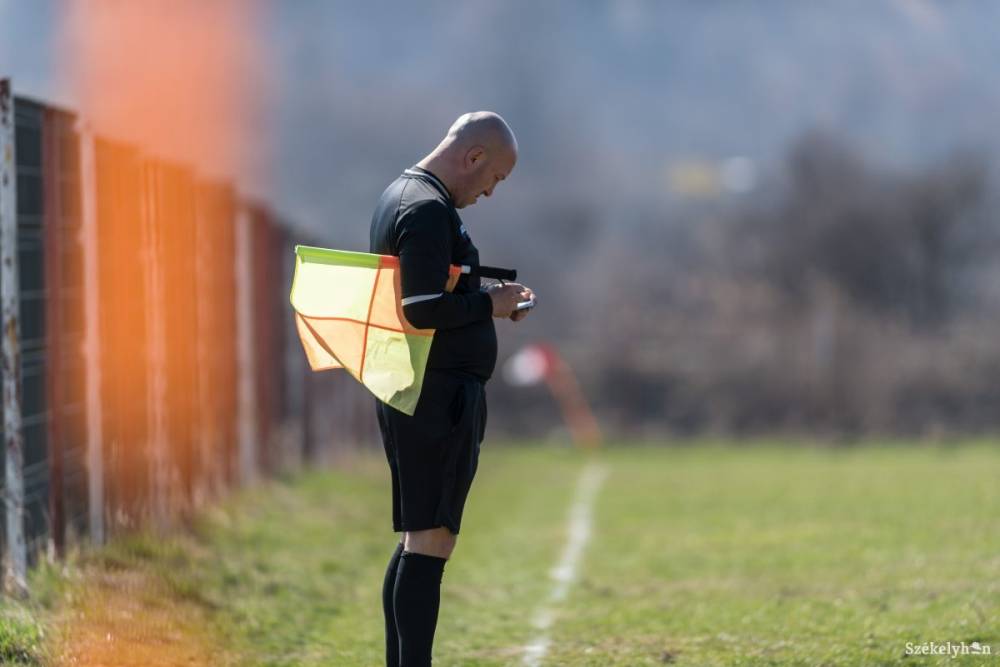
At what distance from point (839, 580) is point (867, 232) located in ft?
147

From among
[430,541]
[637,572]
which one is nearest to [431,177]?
[430,541]

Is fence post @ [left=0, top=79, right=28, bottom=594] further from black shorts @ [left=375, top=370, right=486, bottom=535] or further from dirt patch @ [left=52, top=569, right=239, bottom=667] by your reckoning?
black shorts @ [left=375, top=370, right=486, bottom=535]

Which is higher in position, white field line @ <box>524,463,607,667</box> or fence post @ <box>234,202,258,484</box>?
fence post @ <box>234,202,258,484</box>

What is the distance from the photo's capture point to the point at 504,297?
18.2 feet

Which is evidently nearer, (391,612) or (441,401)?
(441,401)

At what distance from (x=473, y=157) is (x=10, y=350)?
9.95 feet

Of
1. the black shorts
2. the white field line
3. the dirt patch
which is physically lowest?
the white field line

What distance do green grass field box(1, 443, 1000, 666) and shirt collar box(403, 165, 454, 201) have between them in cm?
219

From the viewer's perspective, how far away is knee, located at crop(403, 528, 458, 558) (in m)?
5.50

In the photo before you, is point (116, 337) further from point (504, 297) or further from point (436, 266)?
point (436, 266)

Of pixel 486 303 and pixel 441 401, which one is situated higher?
pixel 486 303

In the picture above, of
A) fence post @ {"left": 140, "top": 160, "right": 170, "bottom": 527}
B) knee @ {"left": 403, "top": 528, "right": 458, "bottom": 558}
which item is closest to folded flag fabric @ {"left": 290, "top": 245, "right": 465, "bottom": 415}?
knee @ {"left": 403, "top": 528, "right": 458, "bottom": 558}

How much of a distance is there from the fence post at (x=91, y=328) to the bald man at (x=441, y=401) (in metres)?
3.83

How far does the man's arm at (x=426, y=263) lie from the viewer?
5309 millimetres
